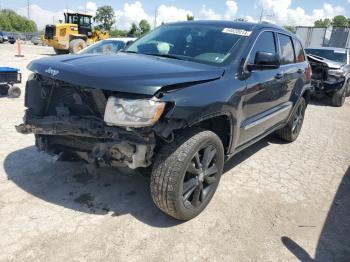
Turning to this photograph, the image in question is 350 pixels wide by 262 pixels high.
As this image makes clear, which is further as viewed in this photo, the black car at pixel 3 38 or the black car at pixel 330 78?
the black car at pixel 3 38

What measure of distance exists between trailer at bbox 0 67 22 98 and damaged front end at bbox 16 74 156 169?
470 cm

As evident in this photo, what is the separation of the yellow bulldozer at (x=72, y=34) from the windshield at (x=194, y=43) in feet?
57.9

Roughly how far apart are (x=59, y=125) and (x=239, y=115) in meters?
1.78

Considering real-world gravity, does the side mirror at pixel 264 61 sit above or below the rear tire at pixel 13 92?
above

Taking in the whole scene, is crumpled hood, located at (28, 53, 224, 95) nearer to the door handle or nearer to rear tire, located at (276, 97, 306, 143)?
the door handle

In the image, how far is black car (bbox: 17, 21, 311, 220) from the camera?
2.74m

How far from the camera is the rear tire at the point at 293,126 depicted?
5848 millimetres

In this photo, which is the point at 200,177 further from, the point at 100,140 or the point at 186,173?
the point at 100,140

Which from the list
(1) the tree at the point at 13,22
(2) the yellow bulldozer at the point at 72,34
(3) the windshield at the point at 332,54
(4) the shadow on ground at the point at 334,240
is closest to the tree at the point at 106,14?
(1) the tree at the point at 13,22

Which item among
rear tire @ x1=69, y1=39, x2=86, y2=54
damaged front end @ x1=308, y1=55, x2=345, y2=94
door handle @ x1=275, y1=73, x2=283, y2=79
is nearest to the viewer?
door handle @ x1=275, y1=73, x2=283, y2=79

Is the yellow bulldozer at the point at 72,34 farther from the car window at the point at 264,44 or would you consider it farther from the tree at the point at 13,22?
the tree at the point at 13,22

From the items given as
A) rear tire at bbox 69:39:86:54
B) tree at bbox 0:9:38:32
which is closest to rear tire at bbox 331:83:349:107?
rear tire at bbox 69:39:86:54

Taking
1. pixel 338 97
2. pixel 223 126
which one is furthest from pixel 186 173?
pixel 338 97

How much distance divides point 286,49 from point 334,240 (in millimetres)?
2896
